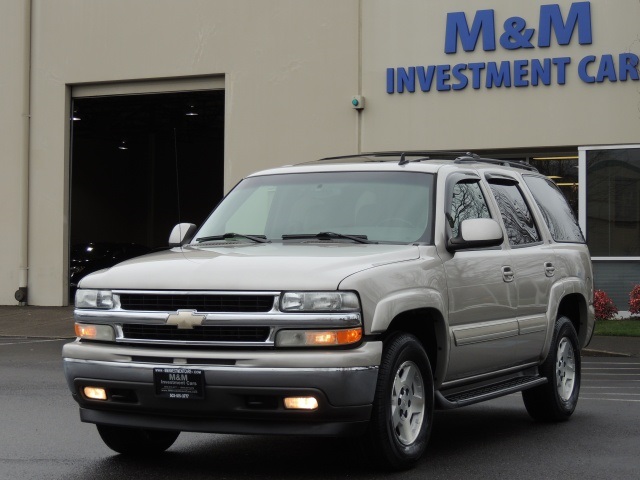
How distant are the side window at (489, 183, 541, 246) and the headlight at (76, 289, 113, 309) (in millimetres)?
3295

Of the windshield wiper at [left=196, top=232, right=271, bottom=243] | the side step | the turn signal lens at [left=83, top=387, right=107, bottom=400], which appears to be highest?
the windshield wiper at [left=196, top=232, right=271, bottom=243]

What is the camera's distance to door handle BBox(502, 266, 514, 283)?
8.91 m

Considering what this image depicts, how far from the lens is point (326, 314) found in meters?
6.88

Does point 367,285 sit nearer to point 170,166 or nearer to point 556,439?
point 556,439

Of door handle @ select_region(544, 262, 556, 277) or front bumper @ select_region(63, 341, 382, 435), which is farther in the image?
door handle @ select_region(544, 262, 556, 277)

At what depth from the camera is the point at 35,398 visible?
38.1 ft

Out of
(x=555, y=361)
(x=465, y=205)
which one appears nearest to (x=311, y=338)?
(x=465, y=205)

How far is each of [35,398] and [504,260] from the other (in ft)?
16.3

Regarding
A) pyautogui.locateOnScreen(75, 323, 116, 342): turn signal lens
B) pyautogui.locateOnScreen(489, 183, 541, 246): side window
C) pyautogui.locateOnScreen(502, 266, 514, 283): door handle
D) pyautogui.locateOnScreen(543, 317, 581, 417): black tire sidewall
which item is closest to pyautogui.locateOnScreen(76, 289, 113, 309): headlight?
pyautogui.locateOnScreen(75, 323, 116, 342): turn signal lens

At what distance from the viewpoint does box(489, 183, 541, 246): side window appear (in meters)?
9.45

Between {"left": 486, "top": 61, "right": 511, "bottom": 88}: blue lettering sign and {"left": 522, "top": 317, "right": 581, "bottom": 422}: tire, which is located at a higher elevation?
{"left": 486, "top": 61, "right": 511, "bottom": 88}: blue lettering sign

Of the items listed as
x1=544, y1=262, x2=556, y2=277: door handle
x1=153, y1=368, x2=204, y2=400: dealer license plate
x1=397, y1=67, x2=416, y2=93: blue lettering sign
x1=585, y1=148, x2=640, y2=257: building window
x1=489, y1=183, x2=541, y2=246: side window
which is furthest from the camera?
x1=397, y1=67, x2=416, y2=93: blue lettering sign

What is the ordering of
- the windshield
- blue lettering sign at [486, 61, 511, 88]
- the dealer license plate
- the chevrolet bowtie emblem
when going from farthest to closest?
blue lettering sign at [486, 61, 511, 88], the windshield, the chevrolet bowtie emblem, the dealer license plate

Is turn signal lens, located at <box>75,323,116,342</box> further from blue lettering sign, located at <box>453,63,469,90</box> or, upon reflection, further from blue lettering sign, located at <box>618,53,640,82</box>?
blue lettering sign, located at <box>453,63,469,90</box>
